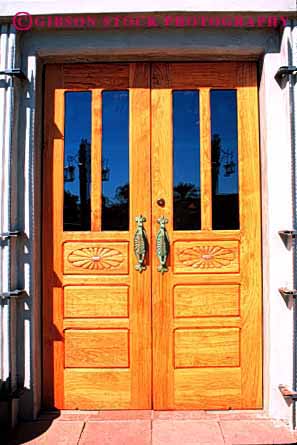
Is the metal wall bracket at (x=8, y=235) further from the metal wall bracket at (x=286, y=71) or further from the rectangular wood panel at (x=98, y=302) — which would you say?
the metal wall bracket at (x=286, y=71)

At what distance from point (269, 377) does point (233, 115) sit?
6.19 feet

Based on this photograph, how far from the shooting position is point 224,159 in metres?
2.89

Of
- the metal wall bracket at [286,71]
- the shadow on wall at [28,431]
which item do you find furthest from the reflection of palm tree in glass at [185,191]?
the shadow on wall at [28,431]

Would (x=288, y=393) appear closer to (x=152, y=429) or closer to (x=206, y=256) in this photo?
(x=152, y=429)

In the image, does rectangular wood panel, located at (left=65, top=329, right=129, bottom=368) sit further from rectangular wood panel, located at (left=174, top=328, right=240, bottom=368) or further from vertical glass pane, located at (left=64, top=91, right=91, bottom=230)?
vertical glass pane, located at (left=64, top=91, right=91, bottom=230)

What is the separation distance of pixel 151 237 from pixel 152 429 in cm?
128

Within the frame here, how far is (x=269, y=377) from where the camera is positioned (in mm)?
2703

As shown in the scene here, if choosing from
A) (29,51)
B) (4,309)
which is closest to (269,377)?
(4,309)

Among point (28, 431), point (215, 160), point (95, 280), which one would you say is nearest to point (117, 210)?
point (95, 280)

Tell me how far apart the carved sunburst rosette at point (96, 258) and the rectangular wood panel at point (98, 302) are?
0.52 feet

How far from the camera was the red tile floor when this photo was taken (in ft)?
8.07

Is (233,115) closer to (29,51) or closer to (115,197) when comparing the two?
(115,197)

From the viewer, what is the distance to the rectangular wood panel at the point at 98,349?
281 centimetres

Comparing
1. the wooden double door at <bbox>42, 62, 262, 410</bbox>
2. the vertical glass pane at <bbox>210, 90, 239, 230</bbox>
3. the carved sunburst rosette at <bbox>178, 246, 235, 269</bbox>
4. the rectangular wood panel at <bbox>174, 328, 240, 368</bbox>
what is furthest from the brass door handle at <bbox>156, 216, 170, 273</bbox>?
the rectangular wood panel at <bbox>174, 328, 240, 368</bbox>
